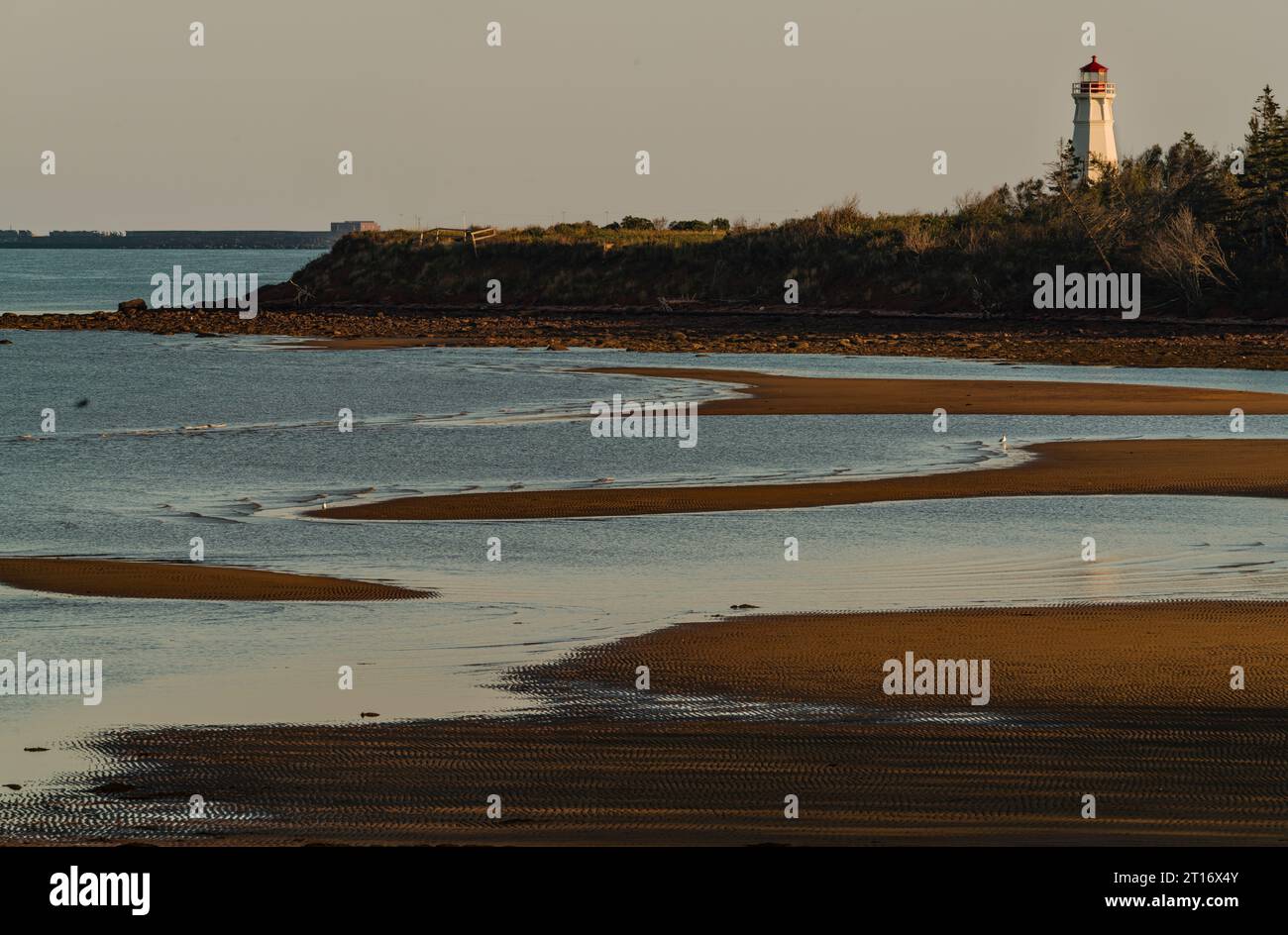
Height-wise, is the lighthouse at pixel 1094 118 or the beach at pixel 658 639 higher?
the lighthouse at pixel 1094 118

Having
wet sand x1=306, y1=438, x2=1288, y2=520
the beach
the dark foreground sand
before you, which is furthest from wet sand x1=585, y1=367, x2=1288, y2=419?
the dark foreground sand

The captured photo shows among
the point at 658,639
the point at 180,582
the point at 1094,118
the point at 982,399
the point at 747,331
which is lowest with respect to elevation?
the point at 658,639

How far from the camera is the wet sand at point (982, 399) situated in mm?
37438

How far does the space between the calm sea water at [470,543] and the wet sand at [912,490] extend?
0.84m

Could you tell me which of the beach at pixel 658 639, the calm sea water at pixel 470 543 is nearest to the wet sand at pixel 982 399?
the calm sea water at pixel 470 543

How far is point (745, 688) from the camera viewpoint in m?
12.6

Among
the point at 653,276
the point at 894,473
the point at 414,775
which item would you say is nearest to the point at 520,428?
the point at 894,473

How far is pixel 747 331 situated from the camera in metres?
68.1

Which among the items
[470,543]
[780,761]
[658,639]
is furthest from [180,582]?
[780,761]

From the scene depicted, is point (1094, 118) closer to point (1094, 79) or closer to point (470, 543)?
point (1094, 79)

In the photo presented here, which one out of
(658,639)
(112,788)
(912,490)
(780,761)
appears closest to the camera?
(112,788)

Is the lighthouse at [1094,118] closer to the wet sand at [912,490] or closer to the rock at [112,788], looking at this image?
the wet sand at [912,490]

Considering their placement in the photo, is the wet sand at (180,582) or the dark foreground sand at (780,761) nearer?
the dark foreground sand at (780,761)

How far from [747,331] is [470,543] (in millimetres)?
48752
